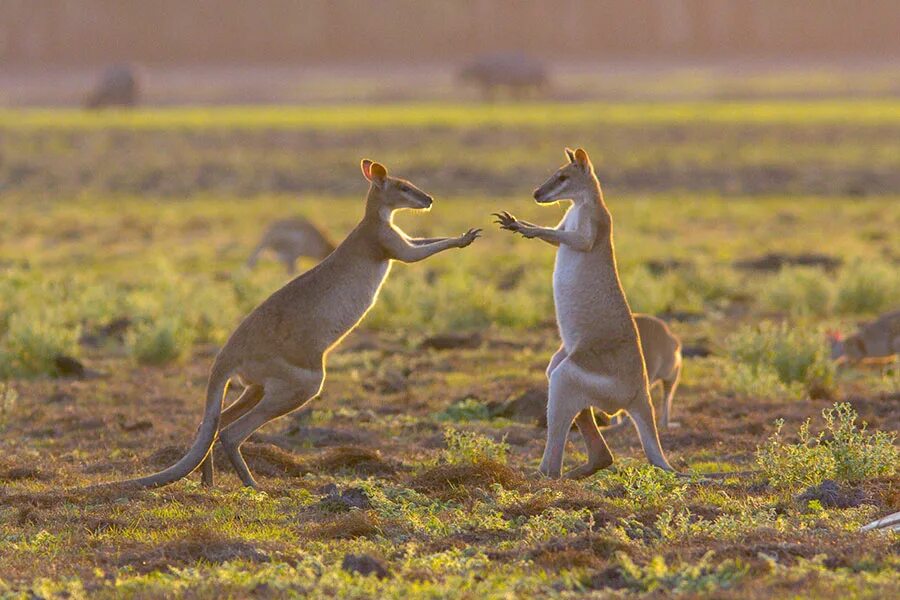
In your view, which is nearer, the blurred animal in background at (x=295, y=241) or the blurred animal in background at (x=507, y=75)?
the blurred animal in background at (x=295, y=241)

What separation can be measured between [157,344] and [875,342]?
7.01 meters

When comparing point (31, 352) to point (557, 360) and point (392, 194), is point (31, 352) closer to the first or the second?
point (392, 194)

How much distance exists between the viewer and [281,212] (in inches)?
1302

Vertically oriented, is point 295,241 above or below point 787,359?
above

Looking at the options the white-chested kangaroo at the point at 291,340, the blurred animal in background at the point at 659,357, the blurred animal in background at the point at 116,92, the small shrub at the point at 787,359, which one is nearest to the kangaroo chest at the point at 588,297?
the white-chested kangaroo at the point at 291,340

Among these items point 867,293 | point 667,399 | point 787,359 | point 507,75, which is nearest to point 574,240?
point 667,399

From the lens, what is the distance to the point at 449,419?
13.2m

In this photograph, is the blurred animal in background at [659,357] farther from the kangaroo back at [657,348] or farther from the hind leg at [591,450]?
the hind leg at [591,450]

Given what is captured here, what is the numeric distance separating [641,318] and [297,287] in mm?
3196

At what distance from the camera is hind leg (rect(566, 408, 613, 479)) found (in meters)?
10.3

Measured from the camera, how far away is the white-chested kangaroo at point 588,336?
10117 mm

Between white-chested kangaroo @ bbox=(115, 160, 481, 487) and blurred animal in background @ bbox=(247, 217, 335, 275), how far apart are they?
11350mm

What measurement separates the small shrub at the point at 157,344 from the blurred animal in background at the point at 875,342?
6548 mm

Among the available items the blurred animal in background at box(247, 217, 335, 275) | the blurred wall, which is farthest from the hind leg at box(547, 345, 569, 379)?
the blurred wall
